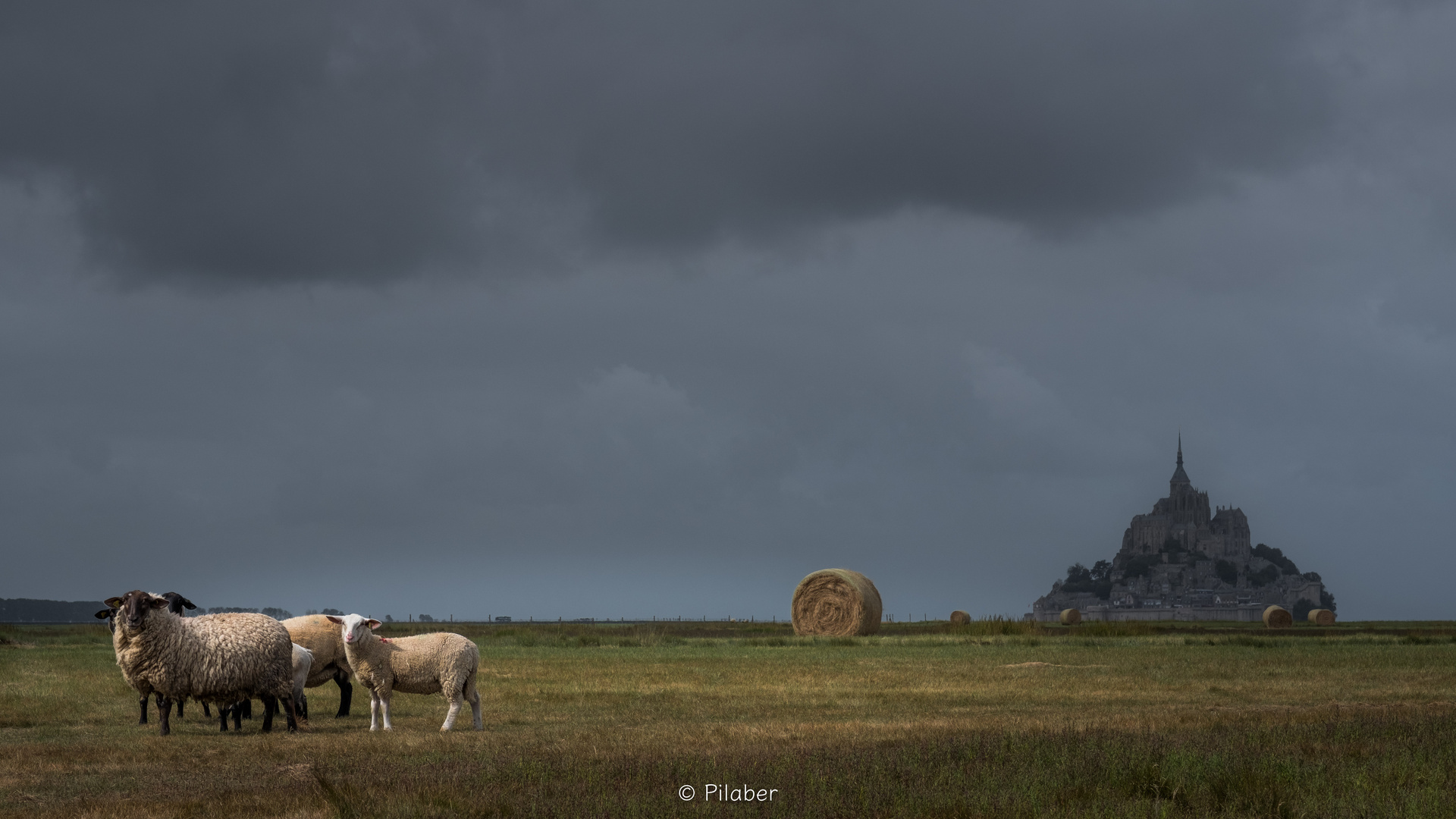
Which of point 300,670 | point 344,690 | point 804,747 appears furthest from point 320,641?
point 804,747

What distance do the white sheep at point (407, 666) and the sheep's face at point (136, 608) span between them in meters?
2.67

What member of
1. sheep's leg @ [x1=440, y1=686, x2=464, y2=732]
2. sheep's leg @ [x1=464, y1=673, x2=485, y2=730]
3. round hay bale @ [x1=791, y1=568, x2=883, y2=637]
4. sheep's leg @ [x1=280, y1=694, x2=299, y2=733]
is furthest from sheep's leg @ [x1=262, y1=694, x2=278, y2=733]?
round hay bale @ [x1=791, y1=568, x2=883, y2=637]

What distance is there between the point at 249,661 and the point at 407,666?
249 cm

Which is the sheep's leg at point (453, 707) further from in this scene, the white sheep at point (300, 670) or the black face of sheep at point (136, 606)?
the black face of sheep at point (136, 606)

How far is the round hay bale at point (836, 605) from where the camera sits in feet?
164

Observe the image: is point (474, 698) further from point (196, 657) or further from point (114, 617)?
point (114, 617)

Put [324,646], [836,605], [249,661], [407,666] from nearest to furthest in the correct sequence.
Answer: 1. [407,666]
2. [249,661]
3. [324,646]
4. [836,605]

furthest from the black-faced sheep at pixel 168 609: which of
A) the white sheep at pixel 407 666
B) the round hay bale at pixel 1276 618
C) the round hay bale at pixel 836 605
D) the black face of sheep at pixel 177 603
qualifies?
Result: the round hay bale at pixel 1276 618

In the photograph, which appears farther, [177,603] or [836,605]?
[836,605]

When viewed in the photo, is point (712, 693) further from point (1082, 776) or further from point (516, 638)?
point (516, 638)

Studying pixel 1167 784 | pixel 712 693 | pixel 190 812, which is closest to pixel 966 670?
pixel 712 693

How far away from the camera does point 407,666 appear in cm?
1717

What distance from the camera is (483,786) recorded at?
34.7ft

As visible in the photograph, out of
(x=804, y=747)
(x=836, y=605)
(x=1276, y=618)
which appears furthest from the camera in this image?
(x=1276, y=618)
